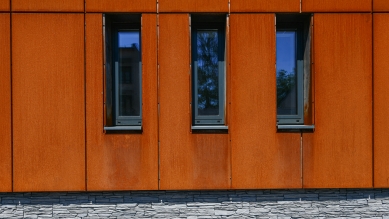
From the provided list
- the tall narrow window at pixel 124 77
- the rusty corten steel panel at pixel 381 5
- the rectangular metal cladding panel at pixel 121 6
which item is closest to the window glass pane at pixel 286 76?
the rusty corten steel panel at pixel 381 5

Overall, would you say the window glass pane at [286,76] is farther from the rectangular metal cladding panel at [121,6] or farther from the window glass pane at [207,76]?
the rectangular metal cladding panel at [121,6]

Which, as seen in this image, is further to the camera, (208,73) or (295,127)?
(208,73)

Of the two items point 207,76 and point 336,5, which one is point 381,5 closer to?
point 336,5

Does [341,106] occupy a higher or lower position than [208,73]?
lower

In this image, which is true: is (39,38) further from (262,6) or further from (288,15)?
(288,15)

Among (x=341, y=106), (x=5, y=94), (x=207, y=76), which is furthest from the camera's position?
(x=207, y=76)

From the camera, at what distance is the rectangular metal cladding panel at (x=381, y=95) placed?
570 cm

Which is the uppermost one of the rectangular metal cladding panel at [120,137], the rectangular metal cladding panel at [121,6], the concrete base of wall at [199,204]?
the rectangular metal cladding panel at [121,6]

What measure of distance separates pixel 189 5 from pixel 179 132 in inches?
95.6

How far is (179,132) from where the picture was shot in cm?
565

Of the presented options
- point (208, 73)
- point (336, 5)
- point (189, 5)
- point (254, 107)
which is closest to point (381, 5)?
point (336, 5)

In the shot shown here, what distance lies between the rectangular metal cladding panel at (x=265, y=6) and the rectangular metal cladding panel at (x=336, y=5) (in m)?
0.21

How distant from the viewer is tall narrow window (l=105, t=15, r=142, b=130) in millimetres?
5895

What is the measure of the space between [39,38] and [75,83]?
3.56 feet
